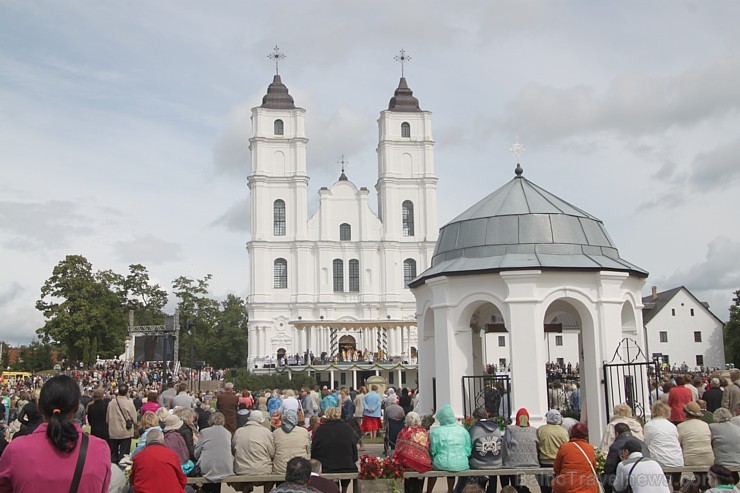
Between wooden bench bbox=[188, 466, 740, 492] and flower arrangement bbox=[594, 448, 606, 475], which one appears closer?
wooden bench bbox=[188, 466, 740, 492]

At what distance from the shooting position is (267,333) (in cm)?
6450

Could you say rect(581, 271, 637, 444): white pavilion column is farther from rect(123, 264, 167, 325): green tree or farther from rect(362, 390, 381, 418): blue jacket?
rect(123, 264, 167, 325): green tree

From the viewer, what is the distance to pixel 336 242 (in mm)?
68062

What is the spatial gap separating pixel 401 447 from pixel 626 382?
620 cm

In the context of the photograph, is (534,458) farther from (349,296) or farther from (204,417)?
(349,296)

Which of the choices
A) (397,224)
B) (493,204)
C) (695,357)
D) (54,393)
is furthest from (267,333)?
(54,393)

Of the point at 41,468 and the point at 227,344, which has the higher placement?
the point at 227,344

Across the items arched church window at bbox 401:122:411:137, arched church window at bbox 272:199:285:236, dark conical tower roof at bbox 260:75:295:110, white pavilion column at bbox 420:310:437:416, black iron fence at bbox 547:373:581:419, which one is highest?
dark conical tower roof at bbox 260:75:295:110

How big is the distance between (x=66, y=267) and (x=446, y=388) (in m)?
50.8

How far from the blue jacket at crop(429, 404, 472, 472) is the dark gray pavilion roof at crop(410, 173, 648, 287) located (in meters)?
4.85

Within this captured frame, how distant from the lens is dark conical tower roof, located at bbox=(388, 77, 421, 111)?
231ft

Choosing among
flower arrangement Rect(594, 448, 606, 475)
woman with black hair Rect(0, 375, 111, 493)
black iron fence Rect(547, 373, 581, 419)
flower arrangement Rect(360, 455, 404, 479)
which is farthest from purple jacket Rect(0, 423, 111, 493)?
black iron fence Rect(547, 373, 581, 419)

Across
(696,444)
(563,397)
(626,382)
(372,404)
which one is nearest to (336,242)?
(372,404)

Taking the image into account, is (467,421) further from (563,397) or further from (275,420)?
(275,420)
